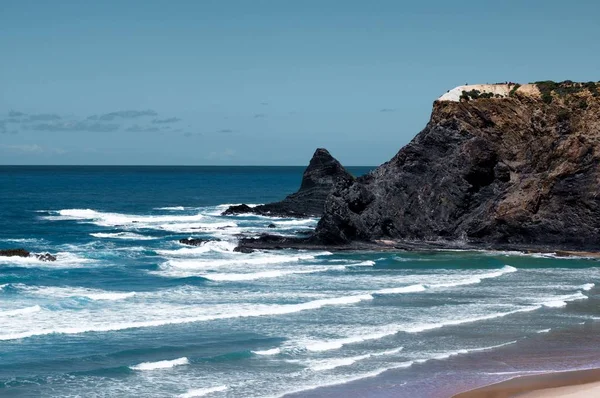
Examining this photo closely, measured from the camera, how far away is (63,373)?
918 inches

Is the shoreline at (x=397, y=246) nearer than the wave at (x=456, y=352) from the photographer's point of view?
No

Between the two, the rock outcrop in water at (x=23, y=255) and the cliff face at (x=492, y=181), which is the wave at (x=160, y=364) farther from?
the cliff face at (x=492, y=181)

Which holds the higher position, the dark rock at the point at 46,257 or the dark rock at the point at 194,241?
the dark rock at the point at 194,241

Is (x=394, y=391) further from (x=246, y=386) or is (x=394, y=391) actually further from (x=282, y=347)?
(x=282, y=347)

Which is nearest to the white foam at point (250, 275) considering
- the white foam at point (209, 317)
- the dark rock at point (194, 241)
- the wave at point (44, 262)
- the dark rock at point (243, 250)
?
the white foam at point (209, 317)

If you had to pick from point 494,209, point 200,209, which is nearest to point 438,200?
point 494,209

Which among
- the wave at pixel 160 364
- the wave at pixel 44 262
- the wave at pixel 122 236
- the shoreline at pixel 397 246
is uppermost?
the shoreline at pixel 397 246

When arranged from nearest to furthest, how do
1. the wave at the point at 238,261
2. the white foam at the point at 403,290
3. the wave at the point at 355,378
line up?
1. the wave at the point at 355,378
2. the white foam at the point at 403,290
3. the wave at the point at 238,261

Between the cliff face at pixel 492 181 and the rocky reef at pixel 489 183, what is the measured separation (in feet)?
0.22

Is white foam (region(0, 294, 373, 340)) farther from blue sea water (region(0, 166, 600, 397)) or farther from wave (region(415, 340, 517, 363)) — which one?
wave (region(415, 340, 517, 363))

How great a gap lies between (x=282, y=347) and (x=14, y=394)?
8595 millimetres

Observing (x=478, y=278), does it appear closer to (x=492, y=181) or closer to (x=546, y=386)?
(x=492, y=181)

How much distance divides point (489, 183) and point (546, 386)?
34.6 metres

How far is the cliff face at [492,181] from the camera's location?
50.8m
